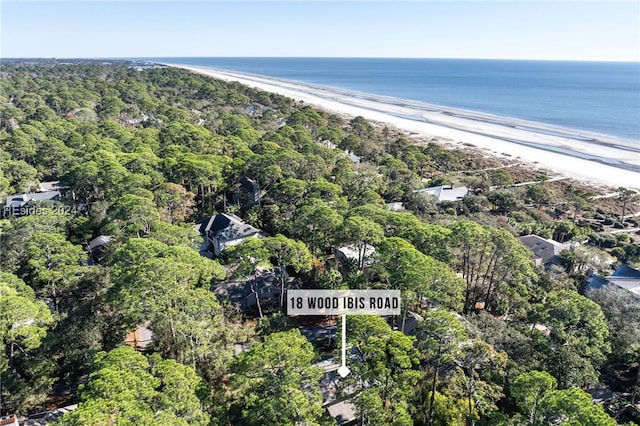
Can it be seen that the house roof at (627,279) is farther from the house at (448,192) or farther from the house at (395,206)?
the house at (448,192)

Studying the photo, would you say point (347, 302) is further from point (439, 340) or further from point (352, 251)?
point (352, 251)

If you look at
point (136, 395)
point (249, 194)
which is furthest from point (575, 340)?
point (249, 194)

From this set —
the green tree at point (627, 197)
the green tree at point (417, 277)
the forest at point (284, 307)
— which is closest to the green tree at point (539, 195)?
the forest at point (284, 307)

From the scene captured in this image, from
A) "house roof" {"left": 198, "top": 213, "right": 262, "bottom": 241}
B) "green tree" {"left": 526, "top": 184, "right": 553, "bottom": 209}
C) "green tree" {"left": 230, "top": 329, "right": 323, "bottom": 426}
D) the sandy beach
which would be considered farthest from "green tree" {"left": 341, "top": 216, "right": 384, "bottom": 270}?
the sandy beach

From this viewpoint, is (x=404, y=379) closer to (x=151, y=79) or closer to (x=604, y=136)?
(x=604, y=136)

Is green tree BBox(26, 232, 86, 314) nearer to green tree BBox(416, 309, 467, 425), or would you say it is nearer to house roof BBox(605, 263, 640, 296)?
green tree BBox(416, 309, 467, 425)

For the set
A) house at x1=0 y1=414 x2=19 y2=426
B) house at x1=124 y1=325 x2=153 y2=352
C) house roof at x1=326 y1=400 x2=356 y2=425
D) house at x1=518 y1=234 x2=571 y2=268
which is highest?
house at x1=0 y1=414 x2=19 y2=426

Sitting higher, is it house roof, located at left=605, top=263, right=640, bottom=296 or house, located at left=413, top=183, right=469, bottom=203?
house, located at left=413, top=183, right=469, bottom=203
